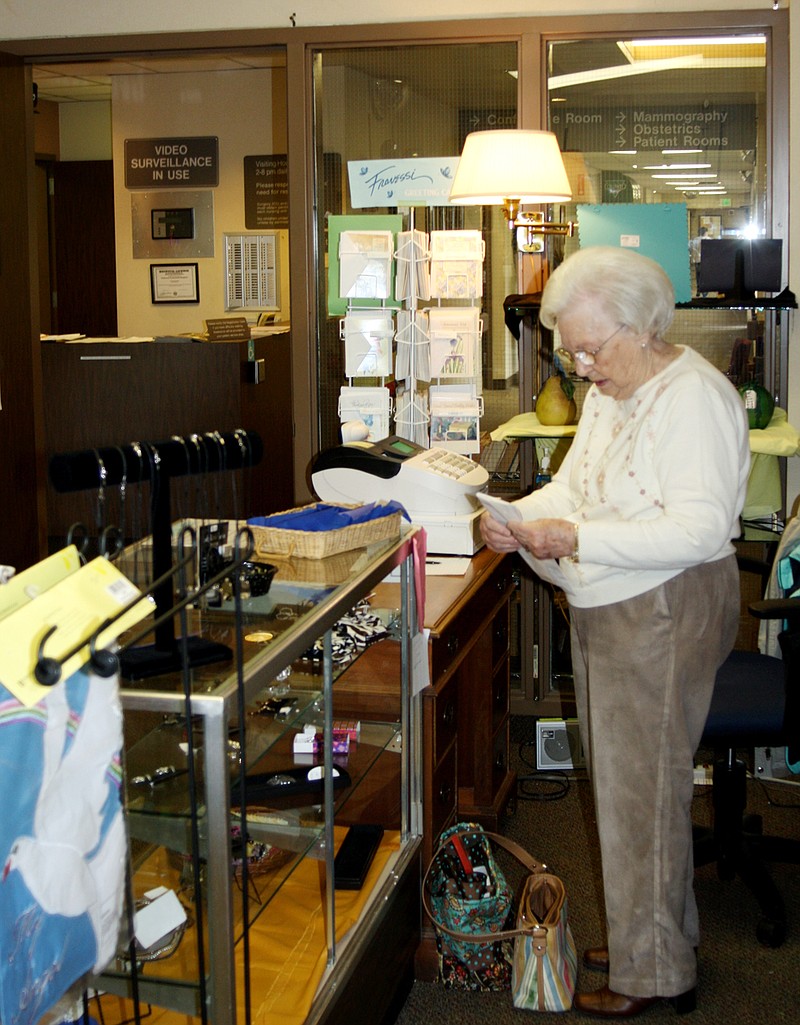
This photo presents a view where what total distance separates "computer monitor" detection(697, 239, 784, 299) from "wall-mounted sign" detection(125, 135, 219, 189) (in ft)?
14.6

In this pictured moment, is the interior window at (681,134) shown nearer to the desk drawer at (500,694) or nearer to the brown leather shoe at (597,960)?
the desk drawer at (500,694)

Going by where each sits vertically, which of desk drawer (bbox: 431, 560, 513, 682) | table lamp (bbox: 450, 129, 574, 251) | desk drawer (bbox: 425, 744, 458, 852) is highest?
table lamp (bbox: 450, 129, 574, 251)

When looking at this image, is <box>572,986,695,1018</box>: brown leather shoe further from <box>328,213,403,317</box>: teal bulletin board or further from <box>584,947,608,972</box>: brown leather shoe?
<box>328,213,403,317</box>: teal bulletin board

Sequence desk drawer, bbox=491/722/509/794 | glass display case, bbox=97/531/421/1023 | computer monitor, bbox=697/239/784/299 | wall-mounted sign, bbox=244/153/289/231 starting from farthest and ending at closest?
wall-mounted sign, bbox=244/153/289/231, computer monitor, bbox=697/239/784/299, desk drawer, bbox=491/722/509/794, glass display case, bbox=97/531/421/1023

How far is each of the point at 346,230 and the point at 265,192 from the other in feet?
11.8

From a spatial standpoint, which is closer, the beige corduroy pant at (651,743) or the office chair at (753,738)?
the beige corduroy pant at (651,743)

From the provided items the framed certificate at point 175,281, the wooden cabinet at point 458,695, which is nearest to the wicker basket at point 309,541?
the wooden cabinet at point 458,695

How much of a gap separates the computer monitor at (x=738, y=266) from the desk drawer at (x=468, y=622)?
1106 mm

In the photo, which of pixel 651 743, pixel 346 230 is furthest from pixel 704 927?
pixel 346 230

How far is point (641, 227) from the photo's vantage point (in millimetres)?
3854

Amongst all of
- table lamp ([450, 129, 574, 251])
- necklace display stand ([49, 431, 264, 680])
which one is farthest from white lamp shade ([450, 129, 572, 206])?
necklace display stand ([49, 431, 264, 680])

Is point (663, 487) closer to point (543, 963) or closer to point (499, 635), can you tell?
point (543, 963)

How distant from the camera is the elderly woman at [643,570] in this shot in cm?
219

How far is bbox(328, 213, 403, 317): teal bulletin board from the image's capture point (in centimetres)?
394
